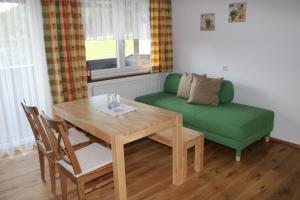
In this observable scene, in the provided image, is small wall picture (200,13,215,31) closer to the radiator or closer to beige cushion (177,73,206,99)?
beige cushion (177,73,206,99)

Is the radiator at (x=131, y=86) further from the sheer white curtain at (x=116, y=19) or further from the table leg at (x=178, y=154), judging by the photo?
the table leg at (x=178, y=154)

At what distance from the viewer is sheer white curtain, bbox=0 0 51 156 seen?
10.3ft

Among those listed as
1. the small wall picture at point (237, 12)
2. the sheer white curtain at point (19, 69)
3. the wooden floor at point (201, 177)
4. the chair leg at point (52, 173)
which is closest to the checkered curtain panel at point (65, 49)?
the sheer white curtain at point (19, 69)

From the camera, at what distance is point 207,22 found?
4086 millimetres

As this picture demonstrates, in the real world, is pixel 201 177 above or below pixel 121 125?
below

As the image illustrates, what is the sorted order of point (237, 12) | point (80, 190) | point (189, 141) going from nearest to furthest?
point (80, 190) → point (189, 141) → point (237, 12)

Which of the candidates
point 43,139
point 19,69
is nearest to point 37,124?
point 43,139

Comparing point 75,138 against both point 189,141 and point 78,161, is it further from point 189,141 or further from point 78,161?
point 189,141

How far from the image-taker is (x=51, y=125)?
6.56ft

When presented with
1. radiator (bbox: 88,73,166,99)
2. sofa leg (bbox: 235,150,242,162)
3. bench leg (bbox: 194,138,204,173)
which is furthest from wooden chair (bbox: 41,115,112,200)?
radiator (bbox: 88,73,166,99)

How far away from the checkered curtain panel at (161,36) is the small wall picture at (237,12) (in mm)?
1190

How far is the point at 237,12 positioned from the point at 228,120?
1.60 meters

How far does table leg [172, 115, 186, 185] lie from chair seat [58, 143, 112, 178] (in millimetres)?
648

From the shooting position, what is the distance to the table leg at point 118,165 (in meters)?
2.01
